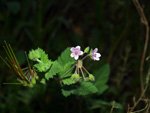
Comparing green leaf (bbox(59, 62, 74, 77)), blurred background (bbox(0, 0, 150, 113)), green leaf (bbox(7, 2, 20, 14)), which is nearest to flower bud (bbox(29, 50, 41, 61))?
green leaf (bbox(59, 62, 74, 77))

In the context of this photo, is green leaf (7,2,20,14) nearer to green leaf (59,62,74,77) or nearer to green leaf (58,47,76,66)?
green leaf (58,47,76,66)

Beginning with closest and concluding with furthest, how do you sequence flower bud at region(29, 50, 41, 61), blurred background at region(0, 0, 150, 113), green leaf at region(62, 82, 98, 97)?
flower bud at region(29, 50, 41, 61), green leaf at region(62, 82, 98, 97), blurred background at region(0, 0, 150, 113)

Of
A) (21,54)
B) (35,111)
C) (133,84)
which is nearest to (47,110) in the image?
(35,111)

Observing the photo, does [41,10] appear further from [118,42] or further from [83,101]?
[83,101]

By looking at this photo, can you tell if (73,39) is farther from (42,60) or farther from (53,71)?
(53,71)

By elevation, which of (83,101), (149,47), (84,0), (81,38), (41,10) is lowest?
(83,101)

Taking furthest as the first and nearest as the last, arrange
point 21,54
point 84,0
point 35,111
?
point 84,0 → point 21,54 → point 35,111

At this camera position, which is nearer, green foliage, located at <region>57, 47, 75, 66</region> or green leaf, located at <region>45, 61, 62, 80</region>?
green leaf, located at <region>45, 61, 62, 80</region>

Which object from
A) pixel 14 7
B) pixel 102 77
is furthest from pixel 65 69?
pixel 14 7

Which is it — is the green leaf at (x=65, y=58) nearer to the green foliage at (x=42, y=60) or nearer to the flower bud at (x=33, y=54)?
the green foliage at (x=42, y=60)
